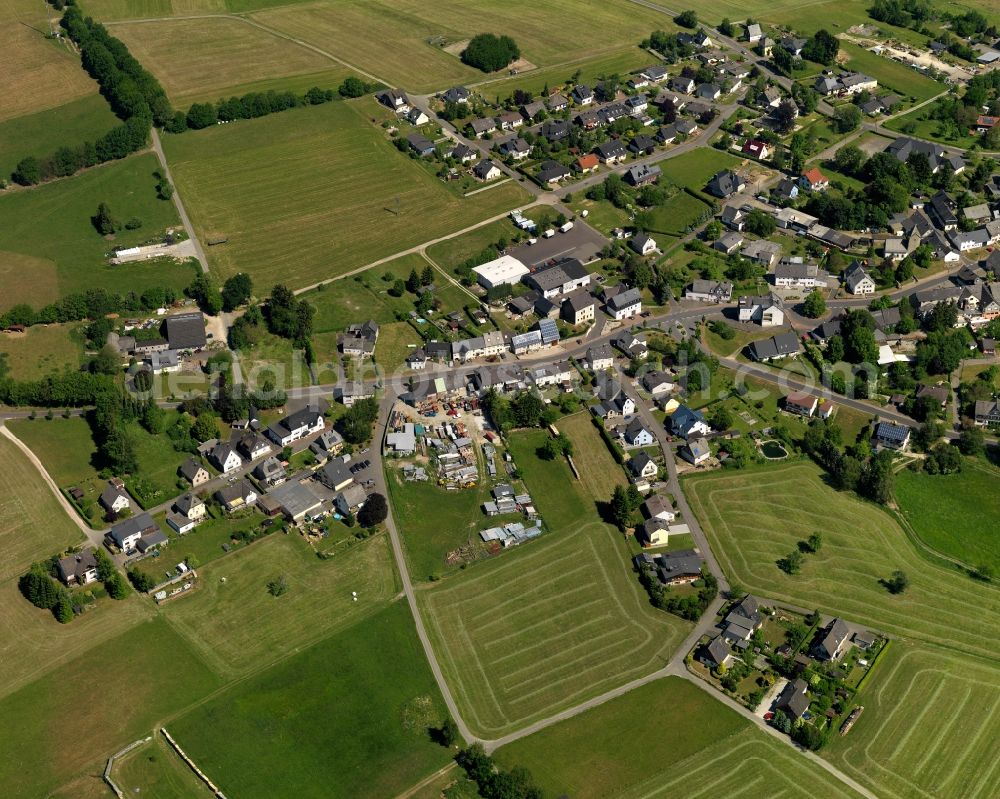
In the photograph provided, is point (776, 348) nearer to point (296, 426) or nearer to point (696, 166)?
point (696, 166)

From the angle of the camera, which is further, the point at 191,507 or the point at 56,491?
the point at 56,491

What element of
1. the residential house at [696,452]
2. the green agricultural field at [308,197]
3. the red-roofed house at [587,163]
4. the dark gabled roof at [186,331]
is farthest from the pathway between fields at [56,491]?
the red-roofed house at [587,163]

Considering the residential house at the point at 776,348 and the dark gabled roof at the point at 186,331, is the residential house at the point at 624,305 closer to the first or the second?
the residential house at the point at 776,348

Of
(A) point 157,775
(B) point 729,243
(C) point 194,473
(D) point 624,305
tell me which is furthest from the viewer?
(B) point 729,243

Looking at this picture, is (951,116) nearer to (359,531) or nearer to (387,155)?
(387,155)

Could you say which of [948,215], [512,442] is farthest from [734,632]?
[948,215]

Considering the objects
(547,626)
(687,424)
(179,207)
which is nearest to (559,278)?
(687,424)

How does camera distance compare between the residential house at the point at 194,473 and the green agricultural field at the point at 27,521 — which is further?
the residential house at the point at 194,473
